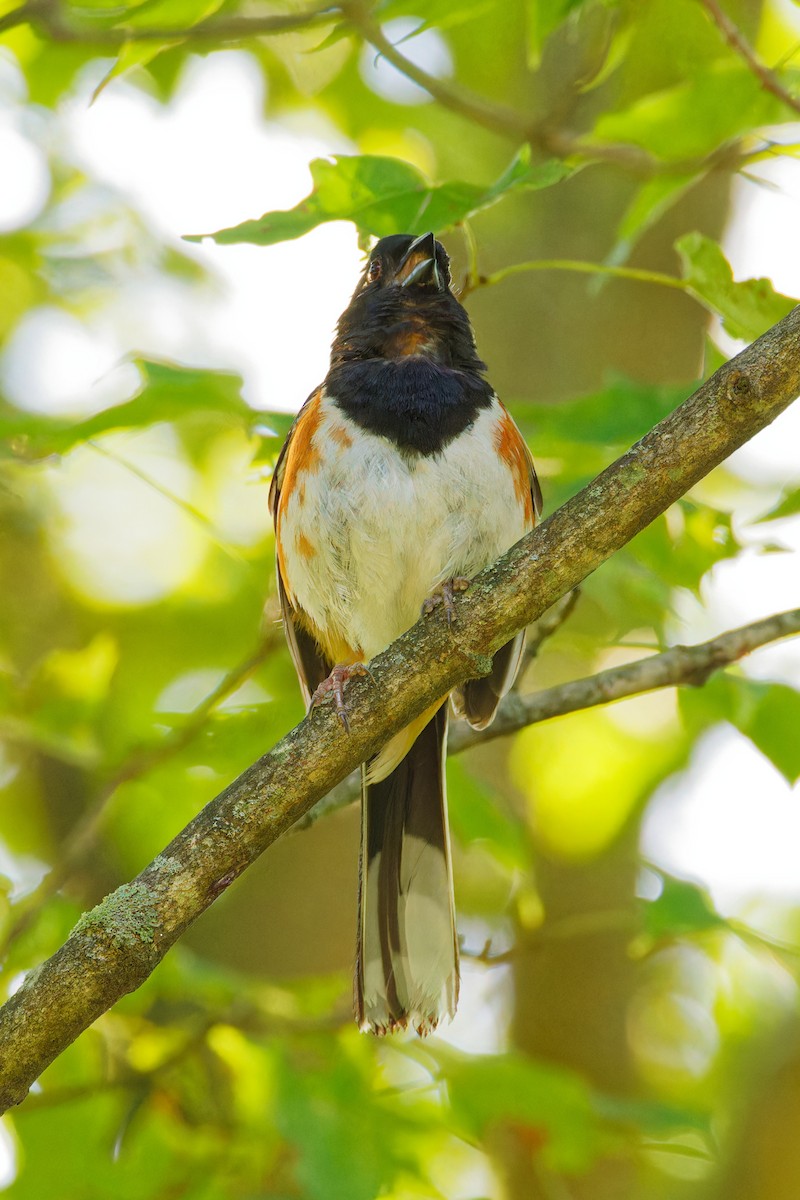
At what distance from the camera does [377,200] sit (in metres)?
2.63

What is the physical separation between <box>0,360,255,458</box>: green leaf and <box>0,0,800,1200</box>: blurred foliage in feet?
0.03

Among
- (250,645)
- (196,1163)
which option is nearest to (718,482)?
(250,645)

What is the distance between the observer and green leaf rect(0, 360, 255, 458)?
2693 millimetres

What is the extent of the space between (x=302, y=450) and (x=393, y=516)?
319 mm

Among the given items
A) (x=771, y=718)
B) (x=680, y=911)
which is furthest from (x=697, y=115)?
(x=680, y=911)

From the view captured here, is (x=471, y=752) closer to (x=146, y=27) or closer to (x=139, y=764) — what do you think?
(x=139, y=764)

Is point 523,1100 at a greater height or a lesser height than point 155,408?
lesser

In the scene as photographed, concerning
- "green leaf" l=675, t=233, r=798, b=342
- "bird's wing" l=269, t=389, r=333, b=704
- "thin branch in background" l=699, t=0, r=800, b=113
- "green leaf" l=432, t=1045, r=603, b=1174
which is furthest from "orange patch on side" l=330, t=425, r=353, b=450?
"green leaf" l=432, t=1045, r=603, b=1174

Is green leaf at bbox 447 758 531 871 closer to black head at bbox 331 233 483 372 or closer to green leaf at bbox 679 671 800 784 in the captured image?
green leaf at bbox 679 671 800 784

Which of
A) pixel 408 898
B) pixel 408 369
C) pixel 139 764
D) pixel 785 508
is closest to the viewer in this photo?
pixel 785 508

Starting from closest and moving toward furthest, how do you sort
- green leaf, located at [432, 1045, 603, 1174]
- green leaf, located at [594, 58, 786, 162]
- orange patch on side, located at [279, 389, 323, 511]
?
green leaf, located at [594, 58, 786, 162], green leaf, located at [432, 1045, 603, 1174], orange patch on side, located at [279, 389, 323, 511]

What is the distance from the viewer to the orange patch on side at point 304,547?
3.16 m

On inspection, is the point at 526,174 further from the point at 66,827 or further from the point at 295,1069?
the point at 66,827

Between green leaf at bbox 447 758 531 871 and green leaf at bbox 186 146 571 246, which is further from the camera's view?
green leaf at bbox 447 758 531 871
